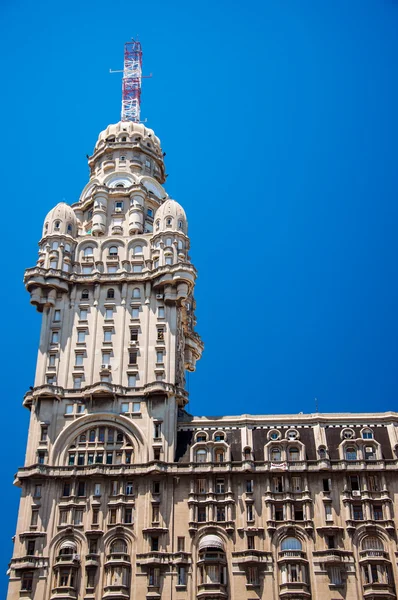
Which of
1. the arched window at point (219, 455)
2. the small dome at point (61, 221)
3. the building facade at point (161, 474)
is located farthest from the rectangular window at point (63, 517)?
the small dome at point (61, 221)

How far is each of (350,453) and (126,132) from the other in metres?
64.2

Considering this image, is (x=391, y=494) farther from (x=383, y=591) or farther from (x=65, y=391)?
(x=65, y=391)

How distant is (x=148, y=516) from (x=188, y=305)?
38810 millimetres

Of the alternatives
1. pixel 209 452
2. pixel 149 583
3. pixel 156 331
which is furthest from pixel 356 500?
pixel 156 331

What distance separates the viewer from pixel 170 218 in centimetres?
11625

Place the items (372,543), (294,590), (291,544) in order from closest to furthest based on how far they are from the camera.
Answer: (294,590) → (372,543) → (291,544)

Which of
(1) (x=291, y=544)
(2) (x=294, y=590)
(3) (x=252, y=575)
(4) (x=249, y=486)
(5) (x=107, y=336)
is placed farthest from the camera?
(5) (x=107, y=336)

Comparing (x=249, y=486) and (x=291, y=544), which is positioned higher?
(x=249, y=486)

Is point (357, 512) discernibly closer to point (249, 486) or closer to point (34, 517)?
point (249, 486)

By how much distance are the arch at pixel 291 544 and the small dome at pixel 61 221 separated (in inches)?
1991

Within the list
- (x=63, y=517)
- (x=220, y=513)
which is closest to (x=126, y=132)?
(x=63, y=517)

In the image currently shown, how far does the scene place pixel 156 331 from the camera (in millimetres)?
107250

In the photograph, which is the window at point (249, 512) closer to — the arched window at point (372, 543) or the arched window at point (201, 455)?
the arched window at point (201, 455)

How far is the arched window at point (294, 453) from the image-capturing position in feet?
321
